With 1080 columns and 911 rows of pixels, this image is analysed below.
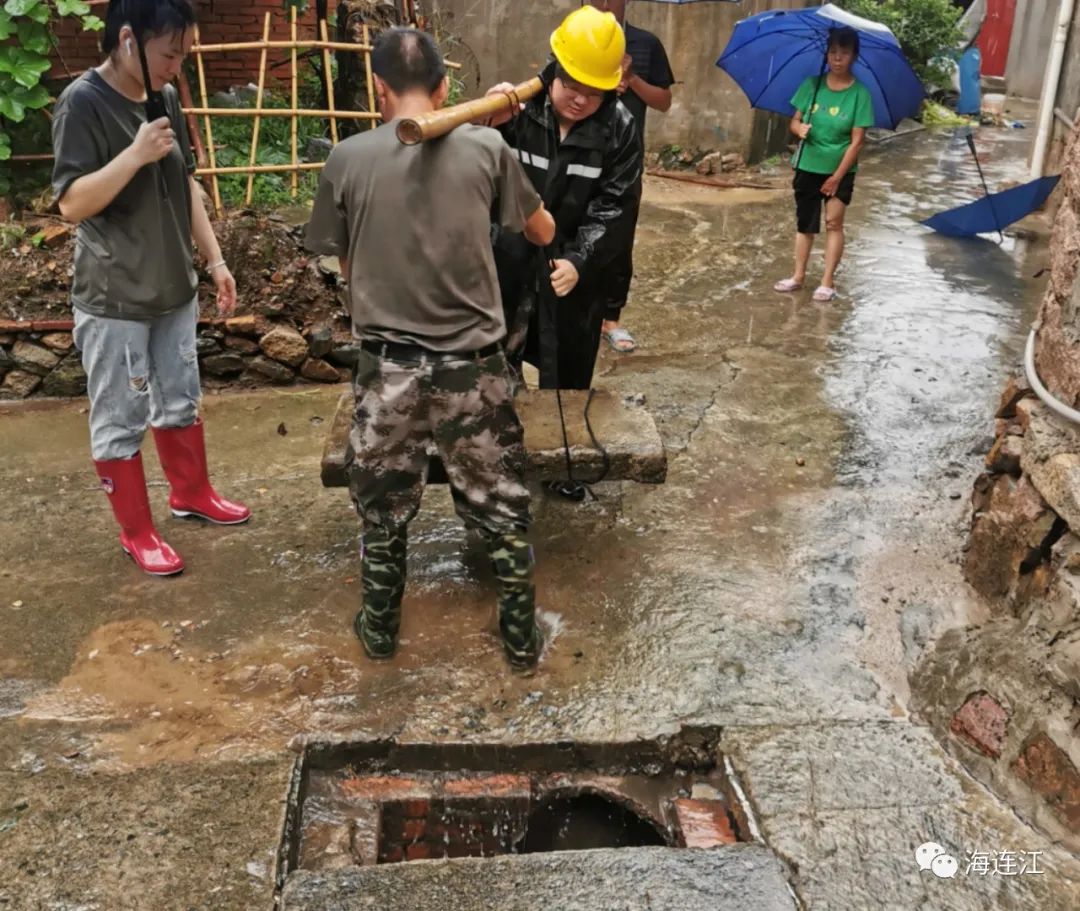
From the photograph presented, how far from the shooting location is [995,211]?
7512mm

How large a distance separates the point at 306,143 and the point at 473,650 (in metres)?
5.81

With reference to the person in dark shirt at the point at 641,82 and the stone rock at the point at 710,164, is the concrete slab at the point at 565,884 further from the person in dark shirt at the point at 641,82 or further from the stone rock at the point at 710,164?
the stone rock at the point at 710,164

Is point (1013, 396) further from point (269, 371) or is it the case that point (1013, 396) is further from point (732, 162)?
point (732, 162)

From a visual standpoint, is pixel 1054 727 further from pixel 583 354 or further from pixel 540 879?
pixel 583 354

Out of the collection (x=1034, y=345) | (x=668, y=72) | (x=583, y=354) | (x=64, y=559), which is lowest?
(x=64, y=559)

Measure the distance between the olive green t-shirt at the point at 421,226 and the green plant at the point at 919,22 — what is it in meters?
14.9

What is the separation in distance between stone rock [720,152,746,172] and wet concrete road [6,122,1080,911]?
610 cm

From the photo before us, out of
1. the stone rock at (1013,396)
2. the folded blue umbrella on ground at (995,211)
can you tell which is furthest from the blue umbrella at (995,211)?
the stone rock at (1013,396)

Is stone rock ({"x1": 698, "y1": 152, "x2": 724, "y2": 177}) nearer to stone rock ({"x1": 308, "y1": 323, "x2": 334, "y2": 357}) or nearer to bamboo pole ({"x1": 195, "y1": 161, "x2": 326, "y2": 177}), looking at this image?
bamboo pole ({"x1": 195, "y1": 161, "x2": 326, "y2": 177})

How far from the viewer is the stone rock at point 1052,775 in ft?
7.81

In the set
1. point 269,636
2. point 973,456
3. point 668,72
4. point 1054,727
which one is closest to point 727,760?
point 1054,727

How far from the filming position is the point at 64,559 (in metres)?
3.49

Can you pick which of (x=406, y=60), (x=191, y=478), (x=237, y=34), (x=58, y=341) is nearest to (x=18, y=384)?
(x=58, y=341)

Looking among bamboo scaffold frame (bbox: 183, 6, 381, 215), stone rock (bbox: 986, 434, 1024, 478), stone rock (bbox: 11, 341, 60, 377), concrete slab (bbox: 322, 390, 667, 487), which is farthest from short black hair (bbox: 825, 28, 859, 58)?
stone rock (bbox: 11, 341, 60, 377)
